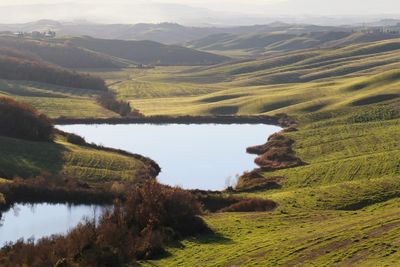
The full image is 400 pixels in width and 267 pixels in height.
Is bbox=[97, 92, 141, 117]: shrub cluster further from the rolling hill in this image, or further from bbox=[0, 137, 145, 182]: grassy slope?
bbox=[0, 137, 145, 182]: grassy slope

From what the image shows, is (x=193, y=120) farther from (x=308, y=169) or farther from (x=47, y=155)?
(x=308, y=169)

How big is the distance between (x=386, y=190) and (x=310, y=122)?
212 feet

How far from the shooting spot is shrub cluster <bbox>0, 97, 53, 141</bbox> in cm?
10038

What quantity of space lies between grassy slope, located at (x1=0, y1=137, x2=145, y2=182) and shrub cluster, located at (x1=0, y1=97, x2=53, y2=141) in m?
3.31

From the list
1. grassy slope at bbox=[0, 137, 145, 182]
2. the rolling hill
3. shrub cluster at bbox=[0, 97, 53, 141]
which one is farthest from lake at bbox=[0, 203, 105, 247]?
shrub cluster at bbox=[0, 97, 53, 141]

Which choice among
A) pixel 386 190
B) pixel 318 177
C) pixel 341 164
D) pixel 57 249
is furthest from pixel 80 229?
pixel 341 164

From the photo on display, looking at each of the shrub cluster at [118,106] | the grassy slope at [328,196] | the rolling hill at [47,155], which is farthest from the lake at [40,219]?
the shrub cluster at [118,106]

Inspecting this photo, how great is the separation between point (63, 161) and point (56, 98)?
81606 mm

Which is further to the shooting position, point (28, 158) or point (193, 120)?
point (193, 120)

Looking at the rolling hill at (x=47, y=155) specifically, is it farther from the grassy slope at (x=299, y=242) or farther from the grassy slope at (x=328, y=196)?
the grassy slope at (x=299, y=242)

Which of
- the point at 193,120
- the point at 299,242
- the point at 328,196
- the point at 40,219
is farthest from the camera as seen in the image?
the point at 193,120

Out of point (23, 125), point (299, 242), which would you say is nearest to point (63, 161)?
point (23, 125)

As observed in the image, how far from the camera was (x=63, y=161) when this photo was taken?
90.6m

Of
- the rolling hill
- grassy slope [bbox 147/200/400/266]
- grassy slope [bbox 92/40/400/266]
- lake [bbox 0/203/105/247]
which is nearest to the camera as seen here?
grassy slope [bbox 147/200/400/266]
